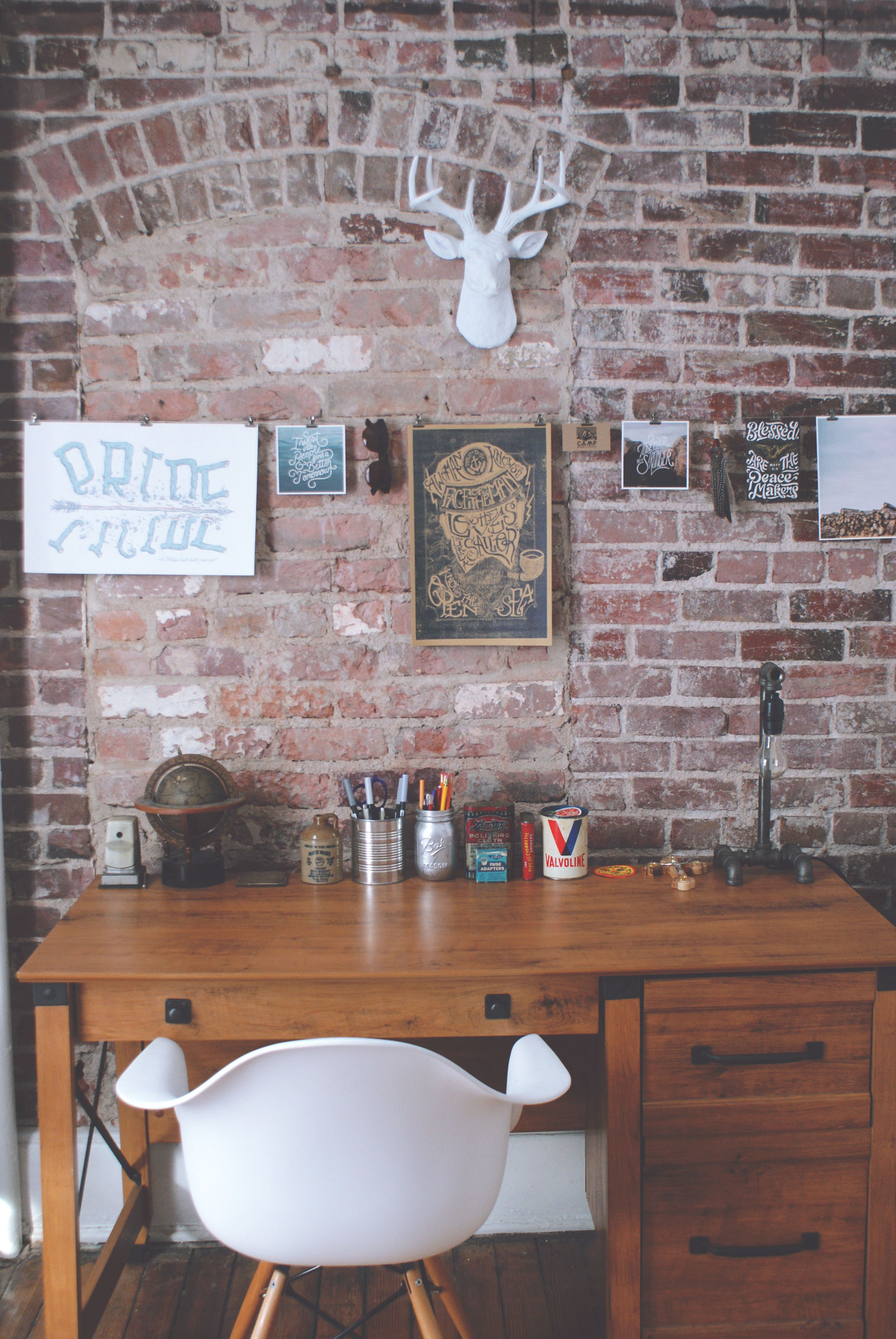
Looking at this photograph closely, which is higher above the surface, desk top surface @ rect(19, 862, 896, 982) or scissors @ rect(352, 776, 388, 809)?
scissors @ rect(352, 776, 388, 809)

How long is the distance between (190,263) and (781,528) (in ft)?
4.87

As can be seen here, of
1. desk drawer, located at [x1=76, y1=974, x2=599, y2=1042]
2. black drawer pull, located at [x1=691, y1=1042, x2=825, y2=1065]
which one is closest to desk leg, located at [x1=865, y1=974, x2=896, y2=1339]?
black drawer pull, located at [x1=691, y1=1042, x2=825, y2=1065]

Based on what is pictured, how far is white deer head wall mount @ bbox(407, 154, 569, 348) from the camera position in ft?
6.22

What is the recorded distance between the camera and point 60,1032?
4.92 ft

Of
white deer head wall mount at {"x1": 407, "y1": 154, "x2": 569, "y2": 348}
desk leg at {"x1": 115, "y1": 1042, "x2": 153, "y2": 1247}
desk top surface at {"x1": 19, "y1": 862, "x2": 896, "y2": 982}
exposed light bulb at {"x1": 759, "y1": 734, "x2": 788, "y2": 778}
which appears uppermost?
white deer head wall mount at {"x1": 407, "y1": 154, "x2": 569, "y2": 348}

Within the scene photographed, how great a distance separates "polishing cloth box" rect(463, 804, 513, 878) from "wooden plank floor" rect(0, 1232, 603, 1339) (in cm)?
86

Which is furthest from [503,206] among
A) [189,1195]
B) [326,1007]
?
[189,1195]

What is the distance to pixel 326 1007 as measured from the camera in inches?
59.2

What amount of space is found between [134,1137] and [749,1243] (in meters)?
1.35

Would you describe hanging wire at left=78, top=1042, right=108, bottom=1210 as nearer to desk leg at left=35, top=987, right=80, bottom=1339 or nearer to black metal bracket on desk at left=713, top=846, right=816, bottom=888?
desk leg at left=35, top=987, right=80, bottom=1339

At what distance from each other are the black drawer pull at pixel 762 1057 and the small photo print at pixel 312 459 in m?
1.37

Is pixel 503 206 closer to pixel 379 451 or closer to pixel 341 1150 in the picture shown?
pixel 379 451

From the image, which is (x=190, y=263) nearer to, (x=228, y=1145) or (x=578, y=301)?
(x=578, y=301)

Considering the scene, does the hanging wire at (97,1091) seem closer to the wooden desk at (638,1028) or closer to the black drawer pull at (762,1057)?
the wooden desk at (638,1028)
